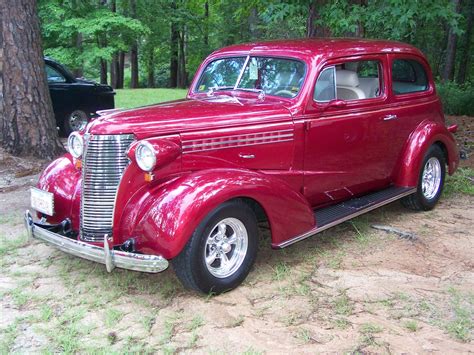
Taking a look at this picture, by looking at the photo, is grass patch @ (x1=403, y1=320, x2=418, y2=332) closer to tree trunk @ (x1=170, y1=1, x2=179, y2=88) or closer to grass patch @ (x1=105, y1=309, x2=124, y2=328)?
grass patch @ (x1=105, y1=309, x2=124, y2=328)

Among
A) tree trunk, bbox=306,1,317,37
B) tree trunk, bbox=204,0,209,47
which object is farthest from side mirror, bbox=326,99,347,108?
tree trunk, bbox=204,0,209,47

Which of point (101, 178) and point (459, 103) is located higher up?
point (459, 103)

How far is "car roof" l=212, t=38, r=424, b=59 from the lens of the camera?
15.0 ft

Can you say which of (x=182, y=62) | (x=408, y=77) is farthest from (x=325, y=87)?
(x=182, y=62)

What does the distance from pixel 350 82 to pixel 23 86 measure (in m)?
4.70

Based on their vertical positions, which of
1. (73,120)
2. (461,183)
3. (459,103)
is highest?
(459,103)

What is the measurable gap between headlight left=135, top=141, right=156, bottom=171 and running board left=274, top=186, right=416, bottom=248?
122 cm

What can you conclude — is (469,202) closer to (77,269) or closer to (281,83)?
(281,83)

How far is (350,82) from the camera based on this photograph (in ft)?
16.6

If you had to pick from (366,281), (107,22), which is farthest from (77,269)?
(107,22)

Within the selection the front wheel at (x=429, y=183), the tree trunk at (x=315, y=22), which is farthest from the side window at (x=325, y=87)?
the tree trunk at (x=315, y=22)

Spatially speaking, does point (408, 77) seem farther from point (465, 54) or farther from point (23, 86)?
point (465, 54)

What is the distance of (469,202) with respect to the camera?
6.12 meters

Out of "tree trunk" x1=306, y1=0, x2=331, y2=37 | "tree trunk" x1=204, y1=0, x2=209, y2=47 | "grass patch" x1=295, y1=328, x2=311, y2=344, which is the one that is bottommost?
"grass patch" x1=295, y1=328, x2=311, y2=344
